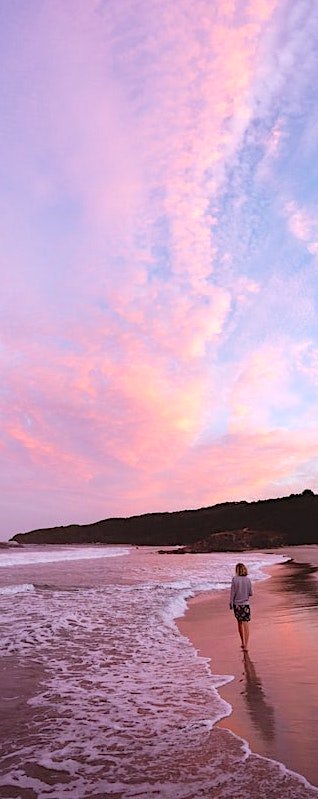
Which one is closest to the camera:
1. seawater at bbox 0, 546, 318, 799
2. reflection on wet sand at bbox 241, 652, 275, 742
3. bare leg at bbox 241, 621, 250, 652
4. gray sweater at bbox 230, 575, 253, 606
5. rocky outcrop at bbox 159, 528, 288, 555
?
seawater at bbox 0, 546, 318, 799

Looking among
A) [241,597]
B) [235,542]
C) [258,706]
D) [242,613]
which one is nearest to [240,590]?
[241,597]

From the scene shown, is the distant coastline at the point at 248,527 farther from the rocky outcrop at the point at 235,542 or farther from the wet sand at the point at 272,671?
the wet sand at the point at 272,671

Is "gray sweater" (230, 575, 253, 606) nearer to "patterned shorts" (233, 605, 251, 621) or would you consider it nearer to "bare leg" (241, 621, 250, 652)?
"patterned shorts" (233, 605, 251, 621)

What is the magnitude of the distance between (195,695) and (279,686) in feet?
4.60

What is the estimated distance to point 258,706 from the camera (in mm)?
8062

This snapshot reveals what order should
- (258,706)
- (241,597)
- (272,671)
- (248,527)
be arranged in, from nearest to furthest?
(258,706)
(272,671)
(241,597)
(248,527)

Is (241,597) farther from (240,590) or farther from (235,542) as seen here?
(235,542)

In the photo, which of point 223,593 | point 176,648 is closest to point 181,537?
point 223,593

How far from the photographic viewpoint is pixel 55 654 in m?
12.5

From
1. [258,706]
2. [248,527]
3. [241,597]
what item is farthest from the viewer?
[248,527]

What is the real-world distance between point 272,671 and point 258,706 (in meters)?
2.30

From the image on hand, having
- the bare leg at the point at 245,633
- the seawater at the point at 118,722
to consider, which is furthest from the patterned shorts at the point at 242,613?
the seawater at the point at 118,722

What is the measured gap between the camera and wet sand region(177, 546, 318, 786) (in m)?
6.53

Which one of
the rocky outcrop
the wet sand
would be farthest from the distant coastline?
the wet sand
